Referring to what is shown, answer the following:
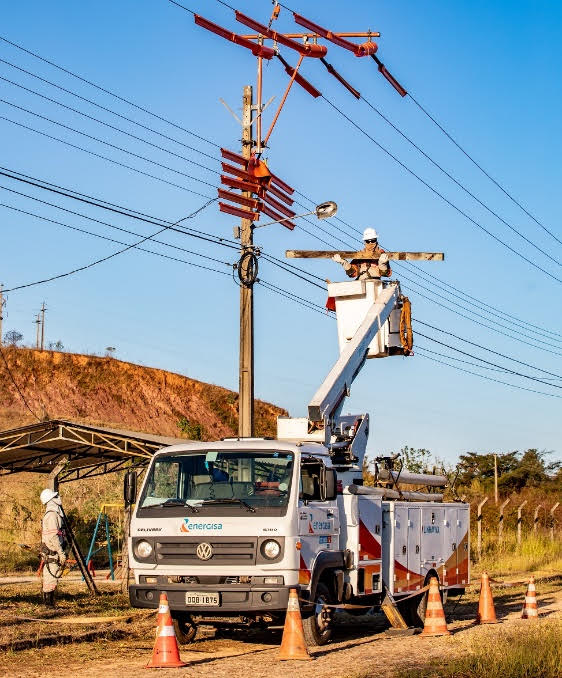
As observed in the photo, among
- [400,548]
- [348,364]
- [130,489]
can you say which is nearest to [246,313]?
[348,364]

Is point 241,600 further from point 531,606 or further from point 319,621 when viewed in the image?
point 531,606

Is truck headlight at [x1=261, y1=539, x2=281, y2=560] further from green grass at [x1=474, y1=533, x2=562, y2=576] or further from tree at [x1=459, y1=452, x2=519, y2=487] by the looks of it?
tree at [x1=459, y1=452, x2=519, y2=487]

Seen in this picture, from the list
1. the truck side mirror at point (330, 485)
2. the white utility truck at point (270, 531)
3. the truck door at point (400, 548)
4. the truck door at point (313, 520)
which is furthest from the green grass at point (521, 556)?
the truck side mirror at point (330, 485)

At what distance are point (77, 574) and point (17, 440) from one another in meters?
7.90

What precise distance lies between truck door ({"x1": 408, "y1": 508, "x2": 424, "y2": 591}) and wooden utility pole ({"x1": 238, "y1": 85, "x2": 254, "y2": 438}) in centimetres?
413

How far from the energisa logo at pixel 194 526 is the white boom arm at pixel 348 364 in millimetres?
2863

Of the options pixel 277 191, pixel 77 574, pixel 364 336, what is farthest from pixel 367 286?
pixel 77 574

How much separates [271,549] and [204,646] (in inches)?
98.3

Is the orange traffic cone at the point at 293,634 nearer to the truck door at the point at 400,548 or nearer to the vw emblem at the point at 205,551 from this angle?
the vw emblem at the point at 205,551

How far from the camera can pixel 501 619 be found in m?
18.1

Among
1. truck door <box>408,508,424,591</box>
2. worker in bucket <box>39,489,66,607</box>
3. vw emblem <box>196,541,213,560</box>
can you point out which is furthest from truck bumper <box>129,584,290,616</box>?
worker in bucket <box>39,489,66,607</box>

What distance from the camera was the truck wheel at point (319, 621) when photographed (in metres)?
13.9

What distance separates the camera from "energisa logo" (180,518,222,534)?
13371 mm

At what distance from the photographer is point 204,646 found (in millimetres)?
14820
